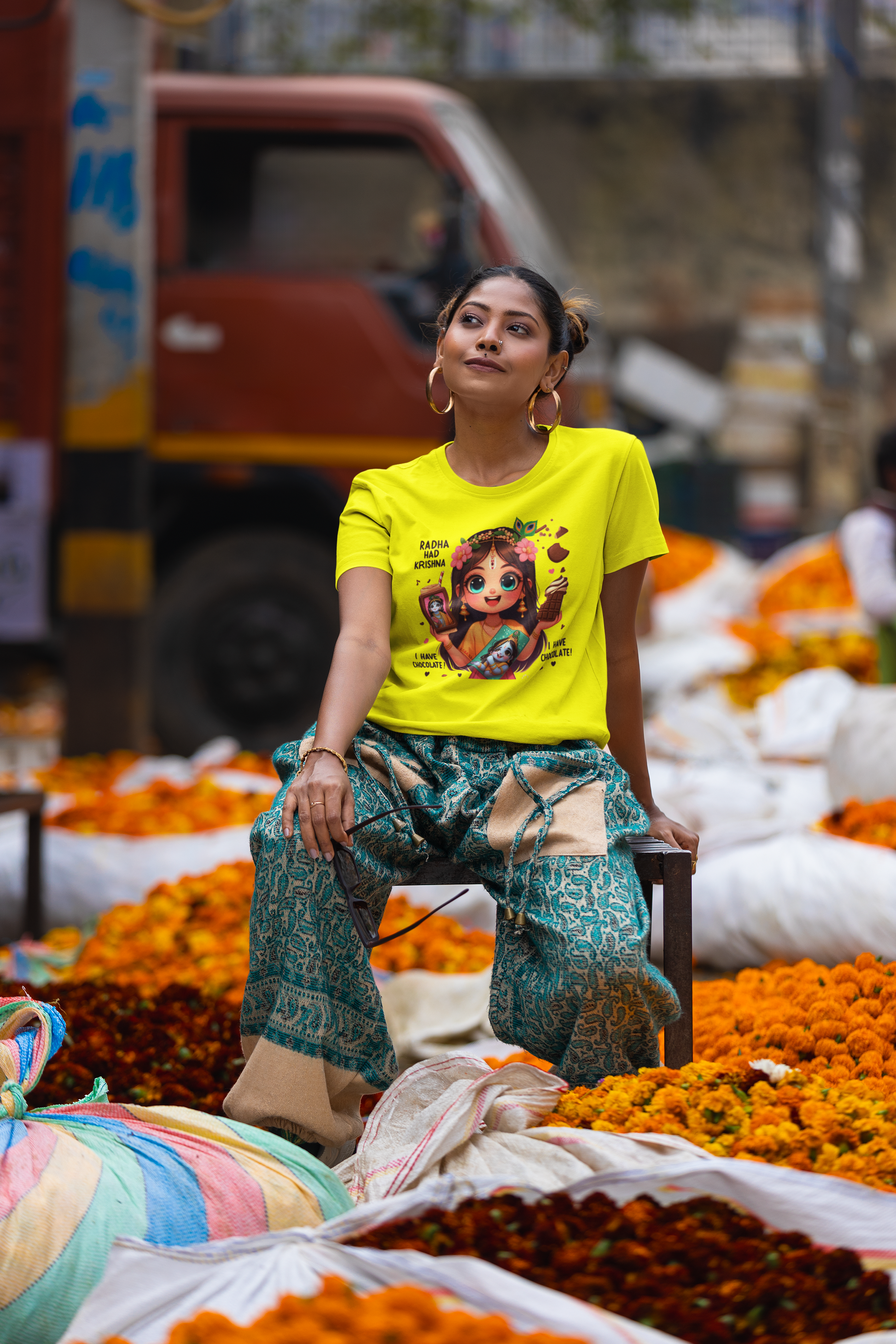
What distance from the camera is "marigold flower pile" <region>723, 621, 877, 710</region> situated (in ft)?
18.1

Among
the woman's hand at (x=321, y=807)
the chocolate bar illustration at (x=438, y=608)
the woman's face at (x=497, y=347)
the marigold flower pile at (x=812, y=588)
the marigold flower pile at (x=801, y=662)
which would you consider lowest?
the marigold flower pile at (x=801, y=662)

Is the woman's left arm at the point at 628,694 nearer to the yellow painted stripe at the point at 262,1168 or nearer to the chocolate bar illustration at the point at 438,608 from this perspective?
the chocolate bar illustration at the point at 438,608

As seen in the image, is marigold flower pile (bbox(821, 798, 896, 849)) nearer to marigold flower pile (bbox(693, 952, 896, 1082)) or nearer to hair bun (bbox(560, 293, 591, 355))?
marigold flower pile (bbox(693, 952, 896, 1082))

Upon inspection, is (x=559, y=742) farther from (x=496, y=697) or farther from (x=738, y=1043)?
(x=738, y=1043)

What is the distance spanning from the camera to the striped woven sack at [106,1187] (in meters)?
1.60

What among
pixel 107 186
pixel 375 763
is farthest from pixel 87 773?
pixel 375 763

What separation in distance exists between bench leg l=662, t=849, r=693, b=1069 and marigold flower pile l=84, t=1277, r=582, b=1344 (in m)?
0.81

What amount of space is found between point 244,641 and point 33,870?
246 centimetres

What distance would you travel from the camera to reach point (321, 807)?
191cm

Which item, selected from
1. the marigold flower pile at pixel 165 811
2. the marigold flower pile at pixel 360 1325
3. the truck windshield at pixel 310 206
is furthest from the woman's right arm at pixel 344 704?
the truck windshield at pixel 310 206

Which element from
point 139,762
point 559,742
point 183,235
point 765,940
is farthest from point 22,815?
point 183,235

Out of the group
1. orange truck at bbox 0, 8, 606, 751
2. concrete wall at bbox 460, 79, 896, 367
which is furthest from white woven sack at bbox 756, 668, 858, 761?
concrete wall at bbox 460, 79, 896, 367

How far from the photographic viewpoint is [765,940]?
10.1ft

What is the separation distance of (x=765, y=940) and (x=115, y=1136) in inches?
65.6
